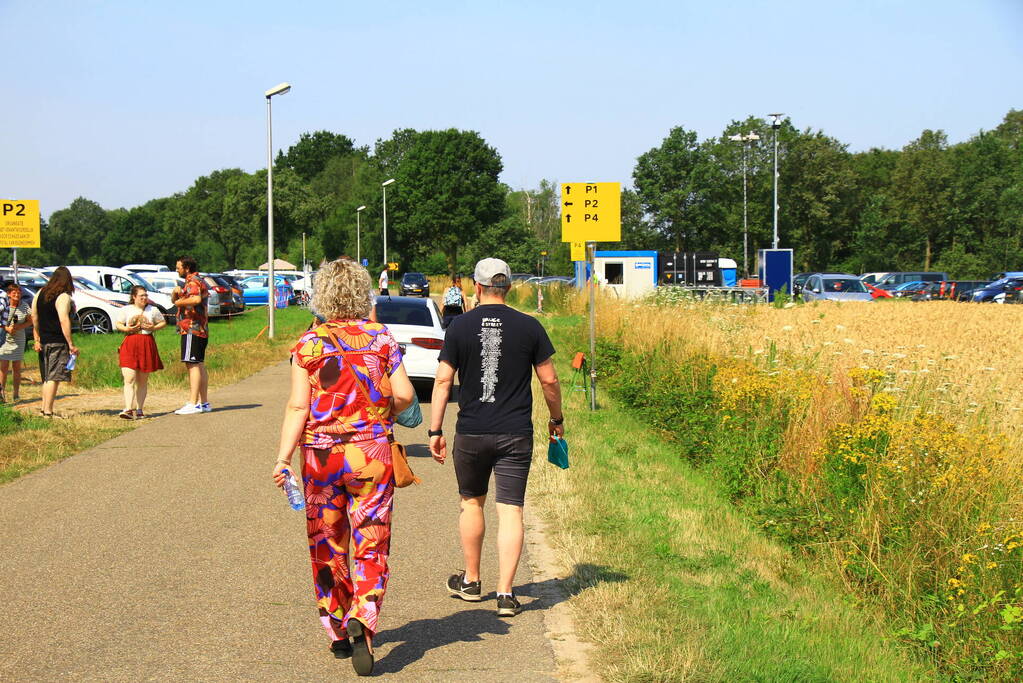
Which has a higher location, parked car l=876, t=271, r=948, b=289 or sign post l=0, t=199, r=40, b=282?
sign post l=0, t=199, r=40, b=282

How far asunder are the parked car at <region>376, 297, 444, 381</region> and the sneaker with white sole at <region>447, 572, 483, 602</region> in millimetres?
9285

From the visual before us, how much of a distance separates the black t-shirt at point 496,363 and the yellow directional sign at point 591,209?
9324 millimetres

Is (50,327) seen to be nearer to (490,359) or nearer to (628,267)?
(490,359)

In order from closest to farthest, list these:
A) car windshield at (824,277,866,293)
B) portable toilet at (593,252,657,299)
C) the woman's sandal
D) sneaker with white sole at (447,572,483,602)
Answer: the woman's sandal < sneaker with white sole at (447,572,483,602) < car windshield at (824,277,866,293) < portable toilet at (593,252,657,299)

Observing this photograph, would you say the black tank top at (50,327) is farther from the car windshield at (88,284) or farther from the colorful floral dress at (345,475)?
the car windshield at (88,284)

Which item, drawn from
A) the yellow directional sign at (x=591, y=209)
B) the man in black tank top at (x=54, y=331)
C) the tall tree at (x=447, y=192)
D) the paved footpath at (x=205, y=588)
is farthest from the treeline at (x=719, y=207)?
the paved footpath at (x=205, y=588)

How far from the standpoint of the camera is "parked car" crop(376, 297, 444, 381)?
1534 cm

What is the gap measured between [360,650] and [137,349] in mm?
9160

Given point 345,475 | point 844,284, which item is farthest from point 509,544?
point 844,284

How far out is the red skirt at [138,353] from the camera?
501 inches

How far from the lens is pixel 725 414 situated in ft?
33.7

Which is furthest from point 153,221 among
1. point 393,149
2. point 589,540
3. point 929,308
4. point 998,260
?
point 589,540

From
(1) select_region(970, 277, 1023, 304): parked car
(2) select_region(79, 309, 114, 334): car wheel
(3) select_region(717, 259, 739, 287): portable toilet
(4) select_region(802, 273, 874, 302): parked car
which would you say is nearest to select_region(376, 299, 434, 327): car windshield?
(2) select_region(79, 309, 114, 334): car wheel

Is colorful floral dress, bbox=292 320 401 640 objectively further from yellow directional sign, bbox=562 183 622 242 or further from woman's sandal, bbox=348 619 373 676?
yellow directional sign, bbox=562 183 622 242
